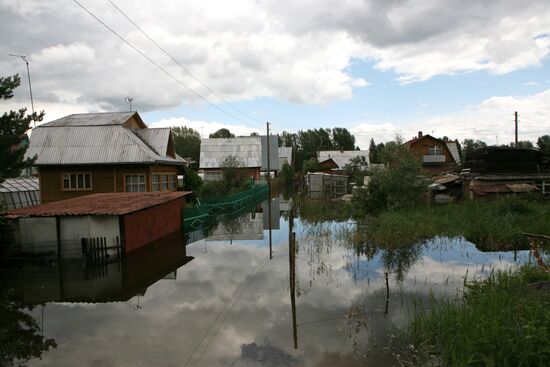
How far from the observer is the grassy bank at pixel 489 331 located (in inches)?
206

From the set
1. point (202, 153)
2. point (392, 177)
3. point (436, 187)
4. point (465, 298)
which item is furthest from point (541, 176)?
point (202, 153)

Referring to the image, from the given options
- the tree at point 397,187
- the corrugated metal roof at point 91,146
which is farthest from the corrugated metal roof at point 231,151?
the tree at point 397,187

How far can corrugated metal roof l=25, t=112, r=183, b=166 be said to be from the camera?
2330 centimetres

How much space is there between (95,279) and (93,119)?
16905 millimetres

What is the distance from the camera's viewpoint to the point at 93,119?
26453 mm

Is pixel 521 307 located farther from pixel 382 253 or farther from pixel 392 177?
pixel 392 177

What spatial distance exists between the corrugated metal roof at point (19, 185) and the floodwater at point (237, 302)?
10.4 meters

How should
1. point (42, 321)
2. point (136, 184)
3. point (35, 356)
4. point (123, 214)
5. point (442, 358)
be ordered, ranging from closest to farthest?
point (442, 358), point (35, 356), point (42, 321), point (123, 214), point (136, 184)

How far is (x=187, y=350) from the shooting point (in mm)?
7301

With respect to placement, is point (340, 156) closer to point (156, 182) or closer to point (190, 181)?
point (190, 181)

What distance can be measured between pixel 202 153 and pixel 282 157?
29504 mm

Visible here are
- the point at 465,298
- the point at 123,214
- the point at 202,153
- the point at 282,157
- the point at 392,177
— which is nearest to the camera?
the point at 465,298

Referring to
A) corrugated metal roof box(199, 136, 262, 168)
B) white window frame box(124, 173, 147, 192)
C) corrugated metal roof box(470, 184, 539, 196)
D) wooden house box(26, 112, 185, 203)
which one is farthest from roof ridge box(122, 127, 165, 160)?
corrugated metal roof box(199, 136, 262, 168)

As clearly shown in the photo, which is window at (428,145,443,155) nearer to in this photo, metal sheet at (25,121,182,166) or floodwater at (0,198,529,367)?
metal sheet at (25,121,182,166)
